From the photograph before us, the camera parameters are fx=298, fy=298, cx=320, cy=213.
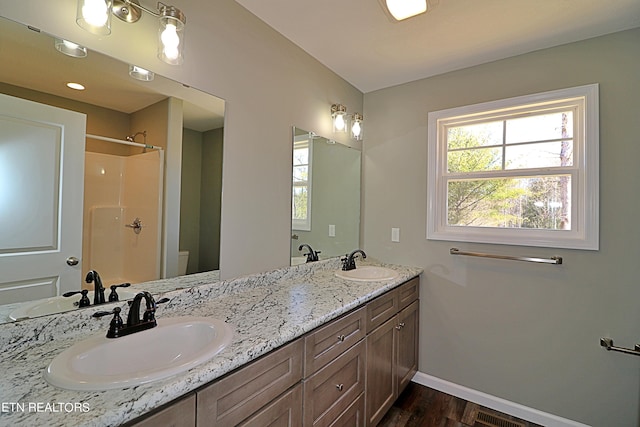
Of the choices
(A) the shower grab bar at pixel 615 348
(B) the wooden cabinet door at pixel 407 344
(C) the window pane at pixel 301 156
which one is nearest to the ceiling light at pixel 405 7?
(C) the window pane at pixel 301 156

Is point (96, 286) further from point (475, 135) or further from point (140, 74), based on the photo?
point (475, 135)

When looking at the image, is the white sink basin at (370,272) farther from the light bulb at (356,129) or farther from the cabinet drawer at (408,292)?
the light bulb at (356,129)

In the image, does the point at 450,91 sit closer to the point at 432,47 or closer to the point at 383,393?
the point at 432,47

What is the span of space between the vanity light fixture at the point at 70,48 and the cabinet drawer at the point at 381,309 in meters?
1.66

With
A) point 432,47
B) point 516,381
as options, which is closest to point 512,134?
point 432,47

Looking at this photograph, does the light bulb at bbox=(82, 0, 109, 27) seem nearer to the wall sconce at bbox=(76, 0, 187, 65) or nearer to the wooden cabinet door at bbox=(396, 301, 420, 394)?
the wall sconce at bbox=(76, 0, 187, 65)

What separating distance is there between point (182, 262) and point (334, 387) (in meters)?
0.92

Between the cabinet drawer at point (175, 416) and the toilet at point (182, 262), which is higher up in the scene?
the toilet at point (182, 262)

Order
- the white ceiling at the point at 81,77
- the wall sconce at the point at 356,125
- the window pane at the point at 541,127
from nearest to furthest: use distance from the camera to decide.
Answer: the white ceiling at the point at 81,77 < the window pane at the point at 541,127 < the wall sconce at the point at 356,125

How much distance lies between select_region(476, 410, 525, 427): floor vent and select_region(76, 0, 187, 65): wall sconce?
2678mm

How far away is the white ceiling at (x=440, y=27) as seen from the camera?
1.58 meters

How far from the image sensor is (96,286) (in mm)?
1120

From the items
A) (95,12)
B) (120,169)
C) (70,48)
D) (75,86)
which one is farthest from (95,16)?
(120,169)

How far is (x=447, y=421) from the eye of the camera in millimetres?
1930
